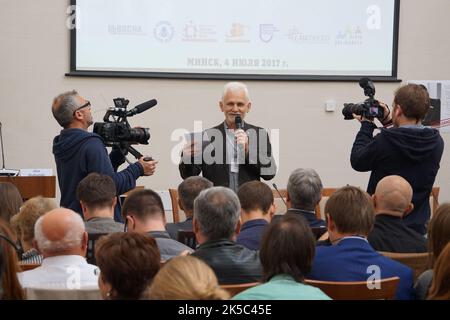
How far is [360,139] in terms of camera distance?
520cm

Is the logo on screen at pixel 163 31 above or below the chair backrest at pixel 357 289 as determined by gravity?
above

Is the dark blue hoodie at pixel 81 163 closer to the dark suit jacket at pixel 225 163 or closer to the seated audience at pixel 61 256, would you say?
the dark suit jacket at pixel 225 163

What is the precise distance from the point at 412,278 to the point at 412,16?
5.12 metres

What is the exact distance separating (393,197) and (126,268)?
6.25 feet

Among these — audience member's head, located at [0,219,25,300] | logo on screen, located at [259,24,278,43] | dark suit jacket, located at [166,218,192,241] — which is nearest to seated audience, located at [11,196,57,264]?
dark suit jacket, located at [166,218,192,241]

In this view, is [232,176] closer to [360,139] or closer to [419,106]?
[360,139]

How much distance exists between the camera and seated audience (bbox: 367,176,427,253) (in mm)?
4102

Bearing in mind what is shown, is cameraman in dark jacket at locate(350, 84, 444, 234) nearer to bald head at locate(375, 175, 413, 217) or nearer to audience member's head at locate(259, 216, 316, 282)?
bald head at locate(375, 175, 413, 217)

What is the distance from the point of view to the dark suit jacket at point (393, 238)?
4.10 metres

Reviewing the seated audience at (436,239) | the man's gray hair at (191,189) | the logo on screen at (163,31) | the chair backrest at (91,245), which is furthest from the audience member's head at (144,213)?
the logo on screen at (163,31)

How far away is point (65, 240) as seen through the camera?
10.7 feet

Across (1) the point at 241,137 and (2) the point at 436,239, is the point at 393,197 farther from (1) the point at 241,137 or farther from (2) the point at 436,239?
(1) the point at 241,137

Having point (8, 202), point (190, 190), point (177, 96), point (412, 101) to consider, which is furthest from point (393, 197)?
point (177, 96)

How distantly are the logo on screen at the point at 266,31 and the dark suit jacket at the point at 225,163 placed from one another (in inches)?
99.6
